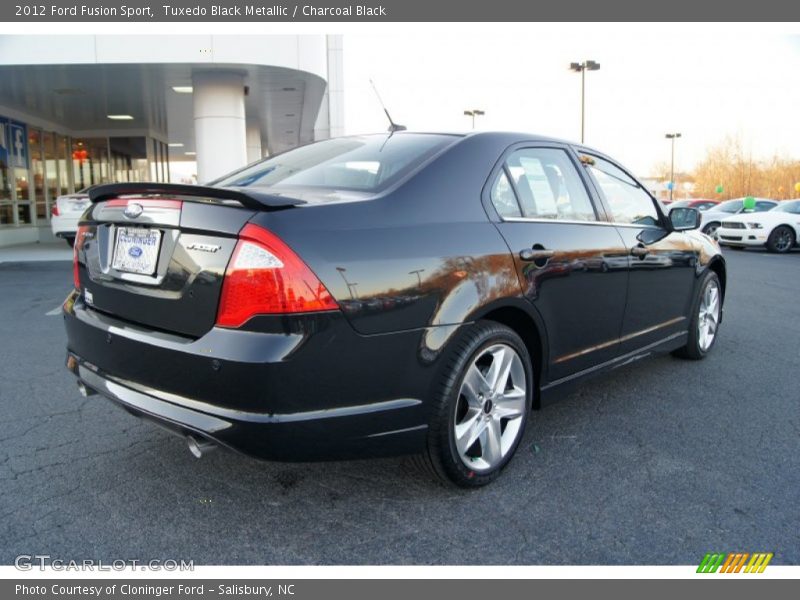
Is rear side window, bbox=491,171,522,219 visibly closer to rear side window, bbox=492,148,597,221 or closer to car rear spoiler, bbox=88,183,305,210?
rear side window, bbox=492,148,597,221

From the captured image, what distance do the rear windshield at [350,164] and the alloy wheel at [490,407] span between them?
0.91m

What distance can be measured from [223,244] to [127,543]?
3.93ft

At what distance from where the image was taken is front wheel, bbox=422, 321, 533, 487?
279 cm

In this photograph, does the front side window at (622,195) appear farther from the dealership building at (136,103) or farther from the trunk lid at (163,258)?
the dealership building at (136,103)

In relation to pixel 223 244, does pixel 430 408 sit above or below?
below

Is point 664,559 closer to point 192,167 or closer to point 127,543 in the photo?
point 127,543

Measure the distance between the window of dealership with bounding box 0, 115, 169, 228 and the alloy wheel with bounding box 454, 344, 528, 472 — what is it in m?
17.4

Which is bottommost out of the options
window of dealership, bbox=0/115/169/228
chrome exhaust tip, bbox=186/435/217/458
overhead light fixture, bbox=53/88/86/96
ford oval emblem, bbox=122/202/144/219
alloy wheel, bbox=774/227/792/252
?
alloy wheel, bbox=774/227/792/252

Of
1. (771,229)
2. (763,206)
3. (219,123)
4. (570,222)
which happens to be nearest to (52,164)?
(219,123)

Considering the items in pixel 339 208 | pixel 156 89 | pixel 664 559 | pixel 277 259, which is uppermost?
pixel 156 89

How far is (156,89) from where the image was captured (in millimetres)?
14539

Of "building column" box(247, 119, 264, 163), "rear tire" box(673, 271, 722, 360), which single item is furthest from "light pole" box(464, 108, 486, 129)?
"rear tire" box(673, 271, 722, 360)

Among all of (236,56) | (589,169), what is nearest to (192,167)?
(236,56)

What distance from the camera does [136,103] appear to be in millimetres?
16562
